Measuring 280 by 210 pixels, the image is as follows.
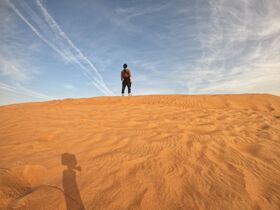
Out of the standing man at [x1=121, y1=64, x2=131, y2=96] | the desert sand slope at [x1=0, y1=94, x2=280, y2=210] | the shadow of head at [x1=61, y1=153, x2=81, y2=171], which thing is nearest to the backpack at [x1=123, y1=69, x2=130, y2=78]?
the standing man at [x1=121, y1=64, x2=131, y2=96]

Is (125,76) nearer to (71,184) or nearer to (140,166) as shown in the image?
(140,166)

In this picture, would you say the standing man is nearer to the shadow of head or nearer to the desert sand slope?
the desert sand slope

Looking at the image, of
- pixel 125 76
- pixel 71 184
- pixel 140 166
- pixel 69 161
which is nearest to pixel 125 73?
pixel 125 76

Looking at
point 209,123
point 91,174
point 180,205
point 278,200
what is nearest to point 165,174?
point 180,205

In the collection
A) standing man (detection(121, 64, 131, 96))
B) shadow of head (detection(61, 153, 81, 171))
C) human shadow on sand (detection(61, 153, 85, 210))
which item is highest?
standing man (detection(121, 64, 131, 96))

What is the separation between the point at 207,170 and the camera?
101 inches

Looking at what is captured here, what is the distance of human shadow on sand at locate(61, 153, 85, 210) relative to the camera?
197 centimetres

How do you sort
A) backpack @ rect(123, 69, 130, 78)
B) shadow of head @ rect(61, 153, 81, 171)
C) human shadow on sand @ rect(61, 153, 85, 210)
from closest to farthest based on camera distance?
human shadow on sand @ rect(61, 153, 85, 210) < shadow of head @ rect(61, 153, 81, 171) < backpack @ rect(123, 69, 130, 78)

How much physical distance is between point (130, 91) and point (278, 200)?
382 inches

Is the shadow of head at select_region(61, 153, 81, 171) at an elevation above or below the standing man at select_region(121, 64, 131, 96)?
below

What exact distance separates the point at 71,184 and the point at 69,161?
68cm

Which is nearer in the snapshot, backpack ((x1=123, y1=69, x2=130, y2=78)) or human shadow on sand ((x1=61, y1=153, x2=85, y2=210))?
human shadow on sand ((x1=61, y1=153, x2=85, y2=210))

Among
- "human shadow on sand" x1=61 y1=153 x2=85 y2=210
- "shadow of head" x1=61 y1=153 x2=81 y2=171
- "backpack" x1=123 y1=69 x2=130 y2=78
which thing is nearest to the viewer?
"human shadow on sand" x1=61 y1=153 x2=85 y2=210

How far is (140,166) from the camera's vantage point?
266 cm
